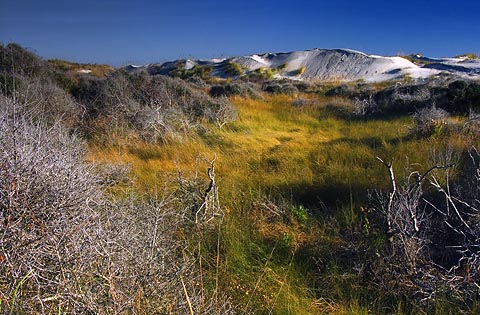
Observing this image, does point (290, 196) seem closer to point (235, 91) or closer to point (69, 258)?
point (69, 258)

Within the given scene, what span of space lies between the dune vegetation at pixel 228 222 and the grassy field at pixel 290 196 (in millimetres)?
19

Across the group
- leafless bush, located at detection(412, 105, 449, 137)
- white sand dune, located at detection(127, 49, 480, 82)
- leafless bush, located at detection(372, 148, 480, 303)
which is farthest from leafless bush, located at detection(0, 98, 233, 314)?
white sand dune, located at detection(127, 49, 480, 82)

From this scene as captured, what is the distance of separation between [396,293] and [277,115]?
27.9 feet

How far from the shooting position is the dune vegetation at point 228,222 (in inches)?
79.0

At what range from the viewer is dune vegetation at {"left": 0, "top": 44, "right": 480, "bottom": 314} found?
2.01 metres

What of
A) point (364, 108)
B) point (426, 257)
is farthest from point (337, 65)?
point (426, 257)

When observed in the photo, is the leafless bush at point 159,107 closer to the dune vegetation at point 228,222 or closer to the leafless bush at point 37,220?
the dune vegetation at point 228,222

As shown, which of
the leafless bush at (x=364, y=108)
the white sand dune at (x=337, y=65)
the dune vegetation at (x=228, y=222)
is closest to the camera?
the dune vegetation at (x=228, y=222)

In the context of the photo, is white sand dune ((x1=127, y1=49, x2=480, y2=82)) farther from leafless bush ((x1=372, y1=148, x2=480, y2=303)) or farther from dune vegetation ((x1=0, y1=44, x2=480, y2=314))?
leafless bush ((x1=372, y1=148, x2=480, y2=303))

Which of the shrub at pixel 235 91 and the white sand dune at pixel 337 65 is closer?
the shrub at pixel 235 91

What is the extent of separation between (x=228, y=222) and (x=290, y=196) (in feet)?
3.95

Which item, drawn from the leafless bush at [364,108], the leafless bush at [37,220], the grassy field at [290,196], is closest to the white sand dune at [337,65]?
the leafless bush at [364,108]

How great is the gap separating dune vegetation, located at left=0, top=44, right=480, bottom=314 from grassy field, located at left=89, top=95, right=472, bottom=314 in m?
0.02

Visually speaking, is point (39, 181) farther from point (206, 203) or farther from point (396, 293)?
point (396, 293)
